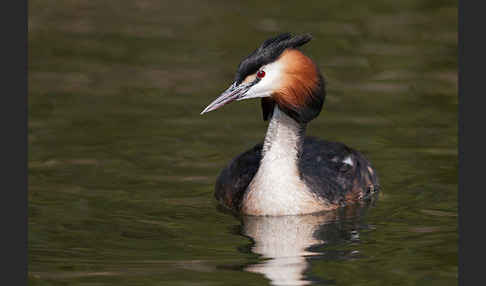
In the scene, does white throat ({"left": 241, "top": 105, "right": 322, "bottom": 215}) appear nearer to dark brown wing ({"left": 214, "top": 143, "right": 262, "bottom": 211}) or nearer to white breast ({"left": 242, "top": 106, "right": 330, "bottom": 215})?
white breast ({"left": 242, "top": 106, "right": 330, "bottom": 215})

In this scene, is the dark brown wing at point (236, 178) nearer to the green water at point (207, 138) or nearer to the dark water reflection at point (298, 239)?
the green water at point (207, 138)

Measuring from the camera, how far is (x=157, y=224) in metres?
13.2

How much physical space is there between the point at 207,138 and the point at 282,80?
9.16 ft

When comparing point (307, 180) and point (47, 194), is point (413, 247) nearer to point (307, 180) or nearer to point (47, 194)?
point (307, 180)

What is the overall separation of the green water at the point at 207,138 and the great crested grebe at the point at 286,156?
0.74 feet

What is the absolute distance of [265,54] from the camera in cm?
1298

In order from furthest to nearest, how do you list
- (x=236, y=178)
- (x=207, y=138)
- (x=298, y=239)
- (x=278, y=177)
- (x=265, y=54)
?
(x=207, y=138) → (x=236, y=178) → (x=278, y=177) → (x=265, y=54) → (x=298, y=239)

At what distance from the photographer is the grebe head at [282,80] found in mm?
12922

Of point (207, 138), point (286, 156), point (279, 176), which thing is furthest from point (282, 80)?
point (207, 138)

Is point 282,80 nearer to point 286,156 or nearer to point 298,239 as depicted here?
point 286,156

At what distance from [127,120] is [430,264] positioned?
5463 millimetres

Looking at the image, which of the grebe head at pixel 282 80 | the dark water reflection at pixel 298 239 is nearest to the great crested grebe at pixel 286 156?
the grebe head at pixel 282 80

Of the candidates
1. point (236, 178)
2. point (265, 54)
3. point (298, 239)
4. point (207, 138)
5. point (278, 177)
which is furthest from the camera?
point (207, 138)

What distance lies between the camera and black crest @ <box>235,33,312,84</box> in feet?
42.3
